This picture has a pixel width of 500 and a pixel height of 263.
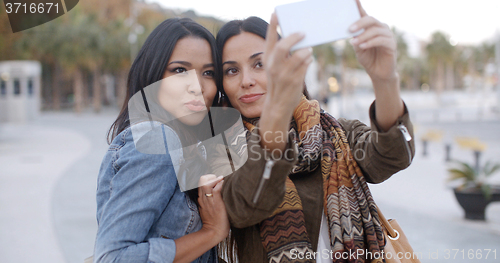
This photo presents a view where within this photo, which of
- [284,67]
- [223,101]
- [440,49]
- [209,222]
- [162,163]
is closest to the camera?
[284,67]

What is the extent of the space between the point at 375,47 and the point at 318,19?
0.88 feet

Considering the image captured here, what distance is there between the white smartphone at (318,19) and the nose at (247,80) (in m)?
0.56

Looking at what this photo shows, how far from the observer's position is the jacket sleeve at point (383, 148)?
143 cm

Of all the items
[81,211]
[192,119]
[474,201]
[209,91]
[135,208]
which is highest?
[209,91]

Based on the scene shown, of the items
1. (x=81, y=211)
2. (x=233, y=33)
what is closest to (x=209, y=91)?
(x=233, y=33)

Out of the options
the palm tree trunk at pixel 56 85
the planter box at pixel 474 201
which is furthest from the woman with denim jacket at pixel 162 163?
the palm tree trunk at pixel 56 85

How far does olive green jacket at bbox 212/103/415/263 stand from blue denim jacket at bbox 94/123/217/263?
0.67 ft

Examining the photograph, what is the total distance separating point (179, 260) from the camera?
146cm

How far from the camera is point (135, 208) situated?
4.37ft

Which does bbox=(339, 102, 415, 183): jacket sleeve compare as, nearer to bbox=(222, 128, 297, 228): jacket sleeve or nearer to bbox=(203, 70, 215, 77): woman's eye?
bbox=(222, 128, 297, 228): jacket sleeve

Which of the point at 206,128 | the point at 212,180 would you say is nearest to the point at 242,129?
the point at 206,128

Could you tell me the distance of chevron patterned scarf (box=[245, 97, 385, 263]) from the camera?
4.93ft

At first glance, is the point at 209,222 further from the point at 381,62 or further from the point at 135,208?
the point at 381,62

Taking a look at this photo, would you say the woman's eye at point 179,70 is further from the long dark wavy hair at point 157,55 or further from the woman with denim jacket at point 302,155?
the woman with denim jacket at point 302,155
